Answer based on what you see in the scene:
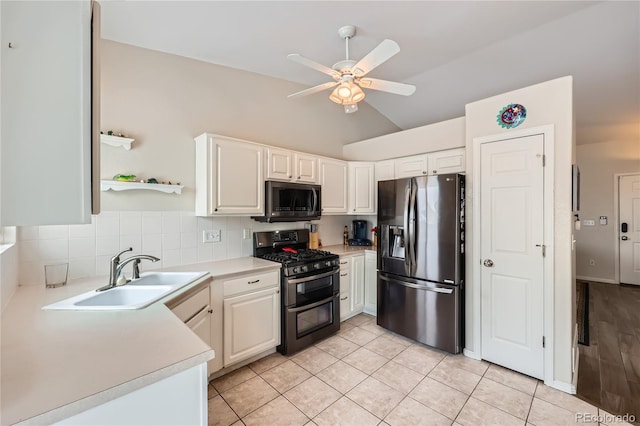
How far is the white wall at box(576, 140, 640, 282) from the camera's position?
16.6ft

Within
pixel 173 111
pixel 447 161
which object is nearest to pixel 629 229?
pixel 447 161

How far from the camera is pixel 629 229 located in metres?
5.01

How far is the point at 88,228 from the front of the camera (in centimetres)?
209

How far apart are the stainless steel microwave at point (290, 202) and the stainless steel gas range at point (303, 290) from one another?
0.37m

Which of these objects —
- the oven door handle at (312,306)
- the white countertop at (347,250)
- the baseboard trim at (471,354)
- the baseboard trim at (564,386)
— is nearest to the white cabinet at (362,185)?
the white countertop at (347,250)

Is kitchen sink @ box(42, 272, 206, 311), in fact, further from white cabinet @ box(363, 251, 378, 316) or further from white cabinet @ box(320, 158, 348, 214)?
white cabinet @ box(363, 251, 378, 316)

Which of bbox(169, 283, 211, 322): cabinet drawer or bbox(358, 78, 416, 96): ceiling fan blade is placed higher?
bbox(358, 78, 416, 96): ceiling fan blade

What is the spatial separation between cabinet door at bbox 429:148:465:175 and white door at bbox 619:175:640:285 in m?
4.51

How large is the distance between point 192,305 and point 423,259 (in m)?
2.14

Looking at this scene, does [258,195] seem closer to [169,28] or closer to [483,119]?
[169,28]

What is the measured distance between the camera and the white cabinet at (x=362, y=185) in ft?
12.5

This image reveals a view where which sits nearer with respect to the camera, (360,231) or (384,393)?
(384,393)

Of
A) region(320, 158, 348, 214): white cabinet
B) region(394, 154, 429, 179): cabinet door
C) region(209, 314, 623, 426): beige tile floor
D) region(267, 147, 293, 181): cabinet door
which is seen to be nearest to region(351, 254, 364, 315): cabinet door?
region(320, 158, 348, 214): white cabinet

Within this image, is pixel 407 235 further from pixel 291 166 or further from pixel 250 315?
pixel 250 315
